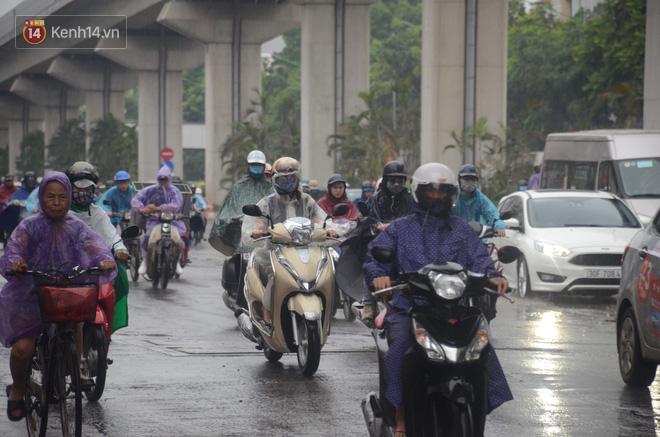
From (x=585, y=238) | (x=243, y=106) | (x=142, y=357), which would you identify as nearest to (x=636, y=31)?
(x=243, y=106)

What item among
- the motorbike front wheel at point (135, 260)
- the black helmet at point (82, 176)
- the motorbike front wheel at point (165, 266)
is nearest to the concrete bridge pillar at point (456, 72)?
the motorbike front wheel at point (135, 260)

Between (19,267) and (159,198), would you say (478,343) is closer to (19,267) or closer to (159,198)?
(19,267)

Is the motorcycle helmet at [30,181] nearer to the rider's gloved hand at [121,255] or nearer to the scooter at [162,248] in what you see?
the scooter at [162,248]

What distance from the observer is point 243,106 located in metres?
54.2

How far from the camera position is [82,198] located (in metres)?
8.64

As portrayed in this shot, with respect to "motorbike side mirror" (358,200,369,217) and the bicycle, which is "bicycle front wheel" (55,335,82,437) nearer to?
the bicycle

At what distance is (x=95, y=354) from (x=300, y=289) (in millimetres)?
1995

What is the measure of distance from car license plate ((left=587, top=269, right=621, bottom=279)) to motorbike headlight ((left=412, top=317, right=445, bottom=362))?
11.0m

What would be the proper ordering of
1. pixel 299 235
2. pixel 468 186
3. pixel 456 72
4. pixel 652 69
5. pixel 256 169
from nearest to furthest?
pixel 299 235 < pixel 256 169 < pixel 468 186 < pixel 652 69 < pixel 456 72

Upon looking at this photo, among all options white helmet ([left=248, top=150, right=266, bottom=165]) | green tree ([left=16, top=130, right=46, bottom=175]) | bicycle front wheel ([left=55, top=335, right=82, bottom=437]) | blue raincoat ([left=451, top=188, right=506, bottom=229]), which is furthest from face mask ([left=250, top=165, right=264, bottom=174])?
green tree ([left=16, top=130, right=46, bottom=175])

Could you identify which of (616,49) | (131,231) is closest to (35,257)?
(131,231)

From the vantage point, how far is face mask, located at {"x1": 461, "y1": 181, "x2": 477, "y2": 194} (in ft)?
42.4

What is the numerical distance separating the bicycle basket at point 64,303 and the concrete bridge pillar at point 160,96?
5731cm

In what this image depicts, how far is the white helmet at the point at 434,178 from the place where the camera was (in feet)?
20.5
